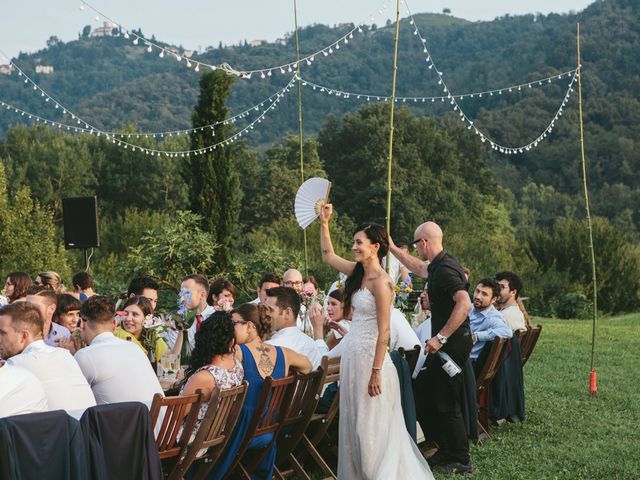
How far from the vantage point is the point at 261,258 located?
20906mm

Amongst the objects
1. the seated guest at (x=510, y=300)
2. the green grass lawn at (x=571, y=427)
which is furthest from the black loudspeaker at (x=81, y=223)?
the seated guest at (x=510, y=300)

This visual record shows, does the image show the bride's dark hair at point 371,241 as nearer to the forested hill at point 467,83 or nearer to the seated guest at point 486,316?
the seated guest at point 486,316

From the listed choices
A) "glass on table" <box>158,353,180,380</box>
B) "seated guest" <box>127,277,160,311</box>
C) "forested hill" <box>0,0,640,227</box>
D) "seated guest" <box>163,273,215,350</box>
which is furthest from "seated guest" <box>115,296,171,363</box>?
"forested hill" <box>0,0,640,227</box>

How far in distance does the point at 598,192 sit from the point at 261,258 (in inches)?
1593

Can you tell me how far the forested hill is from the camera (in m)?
57.4

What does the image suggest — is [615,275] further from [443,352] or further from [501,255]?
[443,352]

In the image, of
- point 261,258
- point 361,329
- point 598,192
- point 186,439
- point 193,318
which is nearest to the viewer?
point 186,439

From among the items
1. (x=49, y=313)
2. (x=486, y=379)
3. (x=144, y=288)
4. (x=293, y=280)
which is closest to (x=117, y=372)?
(x=49, y=313)

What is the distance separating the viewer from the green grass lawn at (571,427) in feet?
22.6

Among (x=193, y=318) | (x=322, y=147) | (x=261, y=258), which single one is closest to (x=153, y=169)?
(x=322, y=147)

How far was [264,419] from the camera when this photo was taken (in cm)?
547

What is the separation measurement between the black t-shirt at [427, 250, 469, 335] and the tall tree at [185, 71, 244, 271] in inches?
656

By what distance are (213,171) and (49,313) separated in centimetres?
1723

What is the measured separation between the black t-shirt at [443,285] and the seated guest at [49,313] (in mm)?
2476
